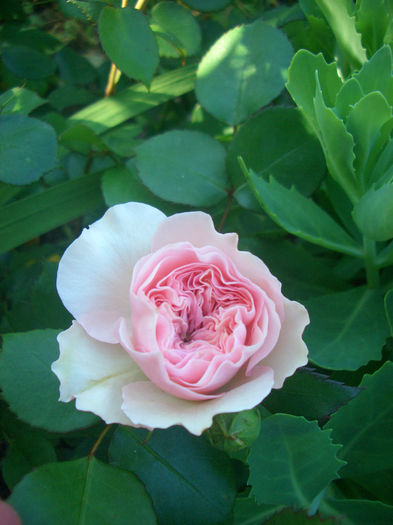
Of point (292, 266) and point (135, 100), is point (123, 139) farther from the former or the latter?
point (292, 266)

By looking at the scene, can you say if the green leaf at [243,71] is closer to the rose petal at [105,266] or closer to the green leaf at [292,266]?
the green leaf at [292,266]

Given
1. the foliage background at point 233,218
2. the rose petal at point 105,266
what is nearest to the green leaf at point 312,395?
the foliage background at point 233,218

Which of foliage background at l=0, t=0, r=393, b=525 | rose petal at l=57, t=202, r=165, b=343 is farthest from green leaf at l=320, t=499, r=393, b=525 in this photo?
rose petal at l=57, t=202, r=165, b=343

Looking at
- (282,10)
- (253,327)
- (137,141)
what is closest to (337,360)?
(253,327)

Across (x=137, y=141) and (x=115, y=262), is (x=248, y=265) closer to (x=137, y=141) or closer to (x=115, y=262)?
(x=115, y=262)

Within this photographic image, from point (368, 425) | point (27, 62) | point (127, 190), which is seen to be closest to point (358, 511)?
point (368, 425)

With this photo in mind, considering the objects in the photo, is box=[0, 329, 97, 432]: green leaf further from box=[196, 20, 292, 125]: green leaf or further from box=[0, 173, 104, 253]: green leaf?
box=[196, 20, 292, 125]: green leaf
